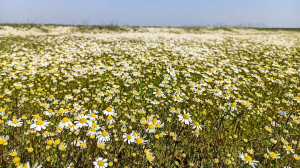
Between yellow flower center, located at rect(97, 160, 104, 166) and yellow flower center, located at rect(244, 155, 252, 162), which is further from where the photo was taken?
yellow flower center, located at rect(244, 155, 252, 162)

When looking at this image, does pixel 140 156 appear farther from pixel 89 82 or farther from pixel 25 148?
pixel 89 82

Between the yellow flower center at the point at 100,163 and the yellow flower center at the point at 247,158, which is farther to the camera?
the yellow flower center at the point at 247,158

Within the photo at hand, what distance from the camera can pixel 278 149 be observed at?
318 centimetres

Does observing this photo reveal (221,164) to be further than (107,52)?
No

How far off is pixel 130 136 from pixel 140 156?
38cm

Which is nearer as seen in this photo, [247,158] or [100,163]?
[100,163]

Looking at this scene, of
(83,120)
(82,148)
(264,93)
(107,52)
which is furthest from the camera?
(107,52)

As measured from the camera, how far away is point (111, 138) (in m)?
3.17

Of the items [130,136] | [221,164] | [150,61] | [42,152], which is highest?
[150,61]

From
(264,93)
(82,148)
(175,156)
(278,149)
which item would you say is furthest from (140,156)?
(264,93)

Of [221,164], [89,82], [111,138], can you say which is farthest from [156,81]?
[221,164]

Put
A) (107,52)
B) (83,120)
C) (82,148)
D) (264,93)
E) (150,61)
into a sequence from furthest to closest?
1. (107,52)
2. (150,61)
3. (264,93)
4. (83,120)
5. (82,148)

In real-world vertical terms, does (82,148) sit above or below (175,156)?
above

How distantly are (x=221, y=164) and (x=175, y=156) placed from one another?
800mm
